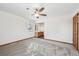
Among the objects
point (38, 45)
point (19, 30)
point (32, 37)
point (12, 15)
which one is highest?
point (12, 15)

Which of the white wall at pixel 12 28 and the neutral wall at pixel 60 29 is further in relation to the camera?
the neutral wall at pixel 60 29

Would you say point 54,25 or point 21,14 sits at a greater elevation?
point 21,14

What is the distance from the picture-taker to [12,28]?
2.80m

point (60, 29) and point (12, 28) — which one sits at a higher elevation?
point (12, 28)

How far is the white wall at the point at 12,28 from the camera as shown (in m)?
2.60

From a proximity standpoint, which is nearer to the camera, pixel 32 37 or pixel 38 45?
pixel 32 37

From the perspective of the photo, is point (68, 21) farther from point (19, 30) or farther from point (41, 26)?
point (19, 30)

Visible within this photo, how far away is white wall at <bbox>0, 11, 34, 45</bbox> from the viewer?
2600 mm

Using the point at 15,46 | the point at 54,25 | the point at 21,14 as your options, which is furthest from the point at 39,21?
the point at 54,25

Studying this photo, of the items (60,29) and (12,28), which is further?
(60,29)

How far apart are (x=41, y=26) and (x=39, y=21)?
195 millimetres

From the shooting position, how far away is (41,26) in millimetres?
2744

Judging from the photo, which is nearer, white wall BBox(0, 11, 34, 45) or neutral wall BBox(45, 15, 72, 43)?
white wall BBox(0, 11, 34, 45)

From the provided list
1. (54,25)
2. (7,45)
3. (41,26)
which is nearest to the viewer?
(41,26)
